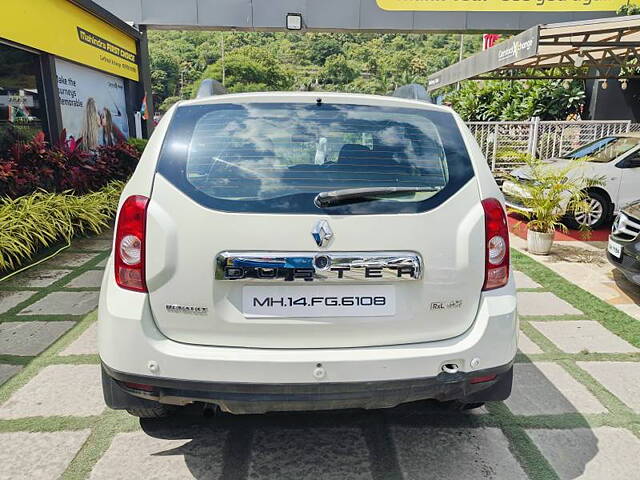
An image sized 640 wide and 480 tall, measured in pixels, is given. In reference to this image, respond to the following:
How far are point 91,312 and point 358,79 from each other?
110 metres

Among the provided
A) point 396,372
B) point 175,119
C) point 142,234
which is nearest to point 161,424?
point 142,234

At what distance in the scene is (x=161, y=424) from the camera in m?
2.60

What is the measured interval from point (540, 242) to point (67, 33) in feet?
28.2

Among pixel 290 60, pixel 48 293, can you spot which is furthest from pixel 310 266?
pixel 290 60

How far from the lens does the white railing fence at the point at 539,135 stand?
11.1 meters

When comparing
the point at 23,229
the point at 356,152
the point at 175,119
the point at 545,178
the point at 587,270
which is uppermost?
the point at 175,119

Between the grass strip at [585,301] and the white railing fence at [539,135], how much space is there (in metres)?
5.67

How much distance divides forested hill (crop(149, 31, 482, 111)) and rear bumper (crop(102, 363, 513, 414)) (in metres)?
79.1

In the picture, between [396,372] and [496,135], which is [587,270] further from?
[496,135]

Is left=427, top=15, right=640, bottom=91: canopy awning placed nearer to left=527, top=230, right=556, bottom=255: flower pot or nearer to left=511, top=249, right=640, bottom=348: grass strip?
left=527, top=230, right=556, bottom=255: flower pot

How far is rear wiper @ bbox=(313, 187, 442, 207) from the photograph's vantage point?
6.49ft

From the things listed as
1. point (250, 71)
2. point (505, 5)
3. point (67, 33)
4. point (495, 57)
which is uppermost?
point (250, 71)

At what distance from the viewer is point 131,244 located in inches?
77.2

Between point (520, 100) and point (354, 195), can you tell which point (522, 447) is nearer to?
point (354, 195)
